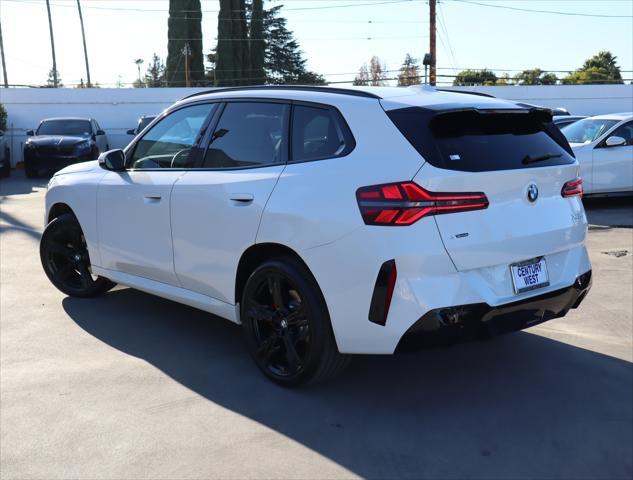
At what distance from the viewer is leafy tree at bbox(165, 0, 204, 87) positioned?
4344cm

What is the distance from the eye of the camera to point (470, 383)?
4211 mm

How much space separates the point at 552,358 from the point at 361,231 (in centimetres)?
196

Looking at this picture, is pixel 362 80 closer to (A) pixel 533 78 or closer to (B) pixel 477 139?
(B) pixel 477 139

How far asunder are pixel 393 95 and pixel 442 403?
1820 millimetres

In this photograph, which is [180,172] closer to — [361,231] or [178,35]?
[361,231]

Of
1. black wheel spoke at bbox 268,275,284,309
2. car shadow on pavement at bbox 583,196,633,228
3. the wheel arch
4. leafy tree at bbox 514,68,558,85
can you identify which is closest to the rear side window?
the wheel arch

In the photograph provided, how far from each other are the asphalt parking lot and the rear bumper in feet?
1.62

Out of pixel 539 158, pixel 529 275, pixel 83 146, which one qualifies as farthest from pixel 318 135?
pixel 83 146

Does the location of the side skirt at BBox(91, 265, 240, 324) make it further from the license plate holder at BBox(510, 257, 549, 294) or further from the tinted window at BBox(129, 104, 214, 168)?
the license plate holder at BBox(510, 257, 549, 294)

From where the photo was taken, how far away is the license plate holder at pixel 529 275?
12.1 feet

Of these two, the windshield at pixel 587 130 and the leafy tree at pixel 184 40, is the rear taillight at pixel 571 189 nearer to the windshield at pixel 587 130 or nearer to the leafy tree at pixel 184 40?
the windshield at pixel 587 130

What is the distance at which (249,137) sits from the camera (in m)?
4.40

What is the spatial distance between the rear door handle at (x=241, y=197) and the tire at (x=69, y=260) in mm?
2320

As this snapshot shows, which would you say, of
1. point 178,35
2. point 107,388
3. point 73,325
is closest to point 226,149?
point 107,388
